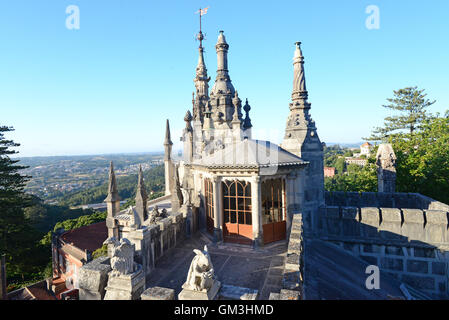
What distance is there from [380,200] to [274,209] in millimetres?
10207

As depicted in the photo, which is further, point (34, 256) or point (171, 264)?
point (34, 256)

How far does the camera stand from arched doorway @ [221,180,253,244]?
12164 millimetres

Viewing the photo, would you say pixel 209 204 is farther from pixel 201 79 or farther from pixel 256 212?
pixel 201 79

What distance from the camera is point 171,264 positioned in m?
10.5

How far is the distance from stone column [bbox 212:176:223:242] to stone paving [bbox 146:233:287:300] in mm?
557

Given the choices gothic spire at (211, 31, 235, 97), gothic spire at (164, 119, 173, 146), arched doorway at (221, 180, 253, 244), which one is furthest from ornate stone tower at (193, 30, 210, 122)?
arched doorway at (221, 180, 253, 244)

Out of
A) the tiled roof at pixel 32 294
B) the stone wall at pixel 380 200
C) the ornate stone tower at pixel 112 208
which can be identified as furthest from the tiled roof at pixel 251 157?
the tiled roof at pixel 32 294

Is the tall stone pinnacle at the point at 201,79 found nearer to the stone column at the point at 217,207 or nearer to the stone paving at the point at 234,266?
the stone column at the point at 217,207

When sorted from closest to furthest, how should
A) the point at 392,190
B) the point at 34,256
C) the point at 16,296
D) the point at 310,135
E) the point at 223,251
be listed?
the point at 223,251 < the point at 310,135 < the point at 392,190 < the point at 16,296 < the point at 34,256

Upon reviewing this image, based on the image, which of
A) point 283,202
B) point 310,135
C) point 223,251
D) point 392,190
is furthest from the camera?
point 392,190

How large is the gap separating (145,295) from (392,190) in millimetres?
18786
